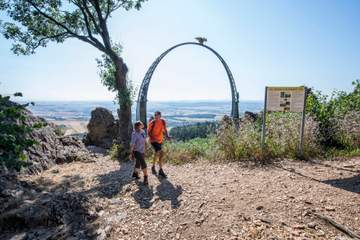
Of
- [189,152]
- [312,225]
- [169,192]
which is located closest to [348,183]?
[312,225]

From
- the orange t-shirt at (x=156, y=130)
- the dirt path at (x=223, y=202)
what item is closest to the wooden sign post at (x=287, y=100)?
the dirt path at (x=223, y=202)

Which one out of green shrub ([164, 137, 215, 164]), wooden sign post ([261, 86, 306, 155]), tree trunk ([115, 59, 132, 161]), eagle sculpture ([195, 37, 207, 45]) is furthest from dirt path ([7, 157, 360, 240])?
eagle sculpture ([195, 37, 207, 45])

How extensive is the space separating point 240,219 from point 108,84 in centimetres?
918

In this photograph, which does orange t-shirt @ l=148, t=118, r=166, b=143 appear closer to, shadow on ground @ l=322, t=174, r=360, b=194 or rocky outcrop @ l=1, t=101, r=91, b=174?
rocky outcrop @ l=1, t=101, r=91, b=174

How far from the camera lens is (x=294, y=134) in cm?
1016

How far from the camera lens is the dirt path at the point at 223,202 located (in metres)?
5.09

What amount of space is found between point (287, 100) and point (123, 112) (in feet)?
20.2

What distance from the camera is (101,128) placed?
60.0ft

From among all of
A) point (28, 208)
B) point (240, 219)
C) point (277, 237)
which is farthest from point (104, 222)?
point (277, 237)

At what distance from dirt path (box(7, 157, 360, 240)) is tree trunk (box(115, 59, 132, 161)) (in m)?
3.37

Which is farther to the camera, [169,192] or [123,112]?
[123,112]

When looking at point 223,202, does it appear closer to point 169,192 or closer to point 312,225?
point 169,192

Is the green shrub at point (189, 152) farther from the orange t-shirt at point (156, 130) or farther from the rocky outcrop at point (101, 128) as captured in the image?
the rocky outcrop at point (101, 128)

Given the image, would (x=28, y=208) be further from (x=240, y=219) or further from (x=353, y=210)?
(x=353, y=210)
